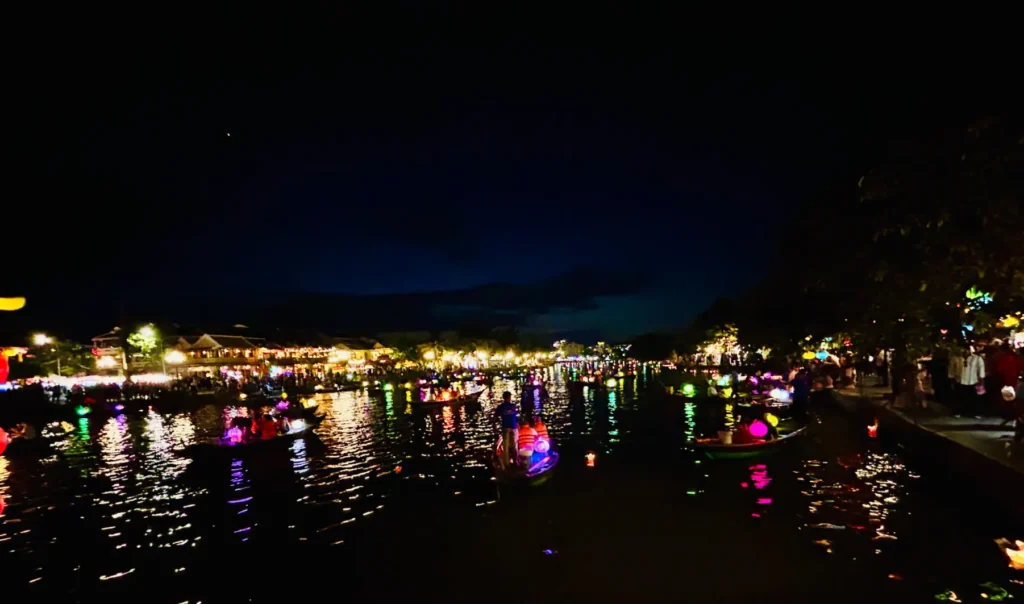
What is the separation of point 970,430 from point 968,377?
3.62m

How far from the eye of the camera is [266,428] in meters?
21.5

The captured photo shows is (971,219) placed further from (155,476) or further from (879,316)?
(155,476)

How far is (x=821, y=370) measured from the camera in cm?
3878

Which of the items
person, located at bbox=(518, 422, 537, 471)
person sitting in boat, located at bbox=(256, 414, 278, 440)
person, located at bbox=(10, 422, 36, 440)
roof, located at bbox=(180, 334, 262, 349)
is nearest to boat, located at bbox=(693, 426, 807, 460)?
person, located at bbox=(518, 422, 537, 471)

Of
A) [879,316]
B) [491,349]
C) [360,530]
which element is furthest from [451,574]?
[491,349]

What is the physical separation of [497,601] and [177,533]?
8.14 m

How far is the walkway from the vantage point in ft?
41.8

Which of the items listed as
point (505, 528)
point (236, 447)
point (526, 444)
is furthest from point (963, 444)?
point (236, 447)

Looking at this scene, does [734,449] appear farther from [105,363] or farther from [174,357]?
[105,363]

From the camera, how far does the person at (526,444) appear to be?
1424 centimetres

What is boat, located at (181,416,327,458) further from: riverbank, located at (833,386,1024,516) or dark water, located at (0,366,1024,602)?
riverbank, located at (833,386,1024,516)

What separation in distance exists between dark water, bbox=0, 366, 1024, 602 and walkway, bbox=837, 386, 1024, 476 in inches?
42.2

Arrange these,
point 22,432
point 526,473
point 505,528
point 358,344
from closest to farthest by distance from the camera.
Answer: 1. point 505,528
2. point 526,473
3. point 22,432
4. point 358,344

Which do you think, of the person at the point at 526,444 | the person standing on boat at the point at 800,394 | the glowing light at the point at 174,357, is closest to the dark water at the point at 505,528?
the person at the point at 526,444
